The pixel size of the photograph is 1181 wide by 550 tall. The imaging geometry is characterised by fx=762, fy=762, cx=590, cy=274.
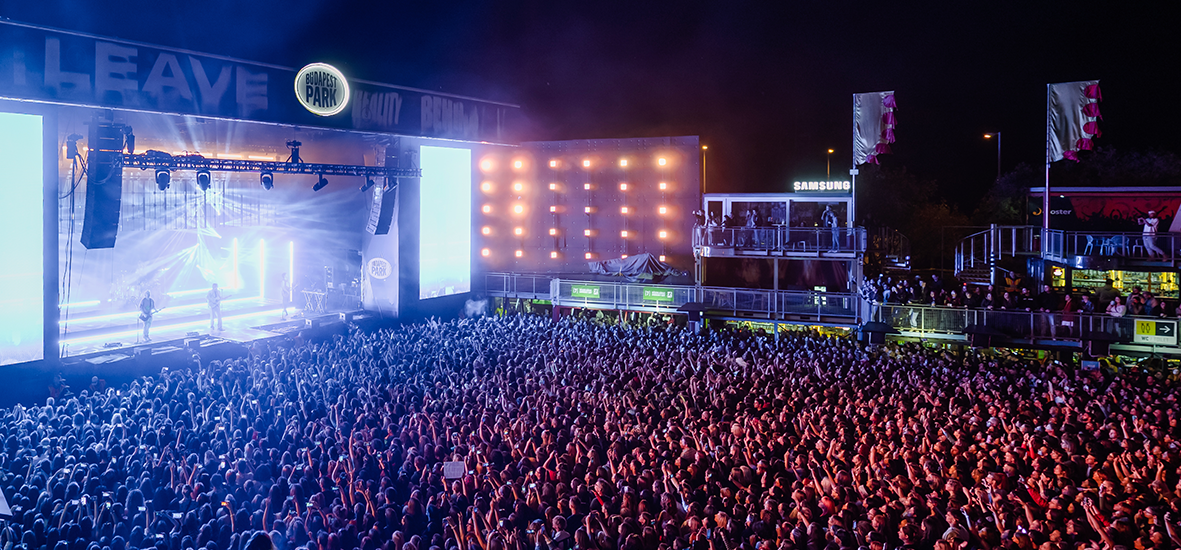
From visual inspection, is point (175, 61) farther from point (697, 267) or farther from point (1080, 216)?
point (1080, 216)

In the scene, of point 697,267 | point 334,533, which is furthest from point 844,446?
point 697,267

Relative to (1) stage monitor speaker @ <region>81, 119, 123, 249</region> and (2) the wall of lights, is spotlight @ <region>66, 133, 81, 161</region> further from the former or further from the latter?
(2) the wall of lights

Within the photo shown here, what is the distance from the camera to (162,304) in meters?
22.5

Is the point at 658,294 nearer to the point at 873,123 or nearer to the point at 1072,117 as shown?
the point at 873,123

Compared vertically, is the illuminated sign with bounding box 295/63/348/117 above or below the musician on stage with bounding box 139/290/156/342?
above

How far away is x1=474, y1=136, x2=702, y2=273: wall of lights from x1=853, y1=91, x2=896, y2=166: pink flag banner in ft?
18.9

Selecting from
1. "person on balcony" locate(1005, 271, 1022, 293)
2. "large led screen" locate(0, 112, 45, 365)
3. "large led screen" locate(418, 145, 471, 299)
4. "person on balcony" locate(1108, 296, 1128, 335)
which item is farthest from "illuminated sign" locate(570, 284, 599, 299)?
"large led screen" locate(0, 112, 45, 365)

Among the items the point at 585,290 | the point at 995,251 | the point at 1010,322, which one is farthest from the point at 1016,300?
the point at 585,290

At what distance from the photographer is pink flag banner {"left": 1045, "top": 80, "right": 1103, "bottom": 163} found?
1866 cm

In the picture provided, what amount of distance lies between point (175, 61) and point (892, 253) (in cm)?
2271

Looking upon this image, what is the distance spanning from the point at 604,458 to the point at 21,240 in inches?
551

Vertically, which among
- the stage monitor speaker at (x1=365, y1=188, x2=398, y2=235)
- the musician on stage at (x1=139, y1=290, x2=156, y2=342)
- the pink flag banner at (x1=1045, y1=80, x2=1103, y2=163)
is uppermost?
the pink flag banner at (x1=1045, y1=80, x2=1103, y2=163)

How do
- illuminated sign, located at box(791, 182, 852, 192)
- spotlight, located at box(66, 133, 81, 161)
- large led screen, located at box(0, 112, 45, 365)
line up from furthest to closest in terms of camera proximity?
illuminated sign, located at box(791, 182, 852, 192)
large led screen, located at box(0, 112, 45, 365)
spotlight, located at box(66, 133, 81, 161)

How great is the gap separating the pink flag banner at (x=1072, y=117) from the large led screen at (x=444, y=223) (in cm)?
1791
